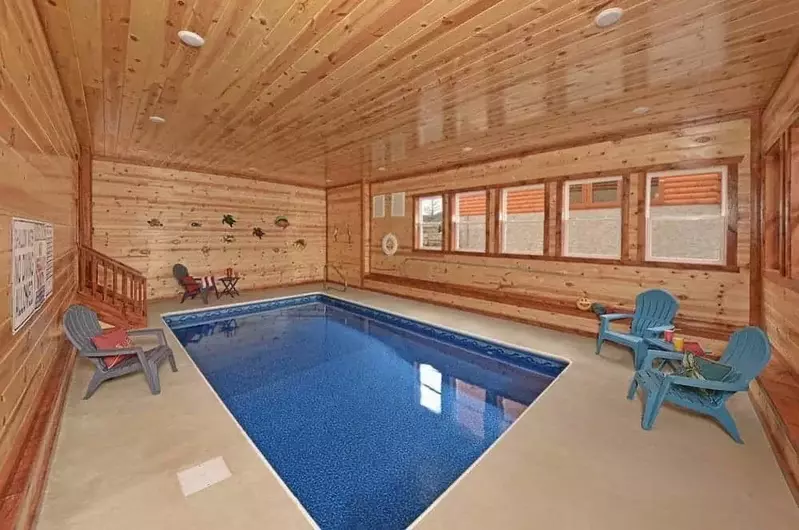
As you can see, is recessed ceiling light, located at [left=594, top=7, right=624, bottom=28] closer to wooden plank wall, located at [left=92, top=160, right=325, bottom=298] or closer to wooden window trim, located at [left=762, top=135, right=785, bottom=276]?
wooden window trim, located at [left=762, top=135, right=785, bottom=276]

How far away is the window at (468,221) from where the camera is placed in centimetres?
683

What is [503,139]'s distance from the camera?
499cm

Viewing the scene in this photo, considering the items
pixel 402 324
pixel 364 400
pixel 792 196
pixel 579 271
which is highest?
pixel 792 196

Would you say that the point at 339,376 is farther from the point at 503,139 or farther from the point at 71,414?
the point at 503,139

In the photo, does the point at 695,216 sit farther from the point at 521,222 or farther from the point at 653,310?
the point at 521,222

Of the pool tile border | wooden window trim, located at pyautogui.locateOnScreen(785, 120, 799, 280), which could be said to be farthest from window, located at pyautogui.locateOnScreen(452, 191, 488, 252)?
wooden window trim, located at pyautogui.locateOnScreen(785, 120, 799, 280)

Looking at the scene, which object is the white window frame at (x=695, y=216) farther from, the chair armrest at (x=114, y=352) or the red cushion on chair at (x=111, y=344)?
the red cushion on chair at (x=111, y=344)

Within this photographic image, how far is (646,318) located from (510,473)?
3094 millimetres

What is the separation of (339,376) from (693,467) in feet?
10.1

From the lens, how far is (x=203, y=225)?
7.64m

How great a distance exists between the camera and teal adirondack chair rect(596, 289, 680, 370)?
3729 mm

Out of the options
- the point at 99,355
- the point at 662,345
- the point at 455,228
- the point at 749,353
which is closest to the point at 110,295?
the point at 99,355

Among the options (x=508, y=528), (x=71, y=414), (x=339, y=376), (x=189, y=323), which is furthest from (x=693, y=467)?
(x=189, y=323)

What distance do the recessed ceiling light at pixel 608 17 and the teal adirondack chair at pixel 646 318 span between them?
9.75ft
